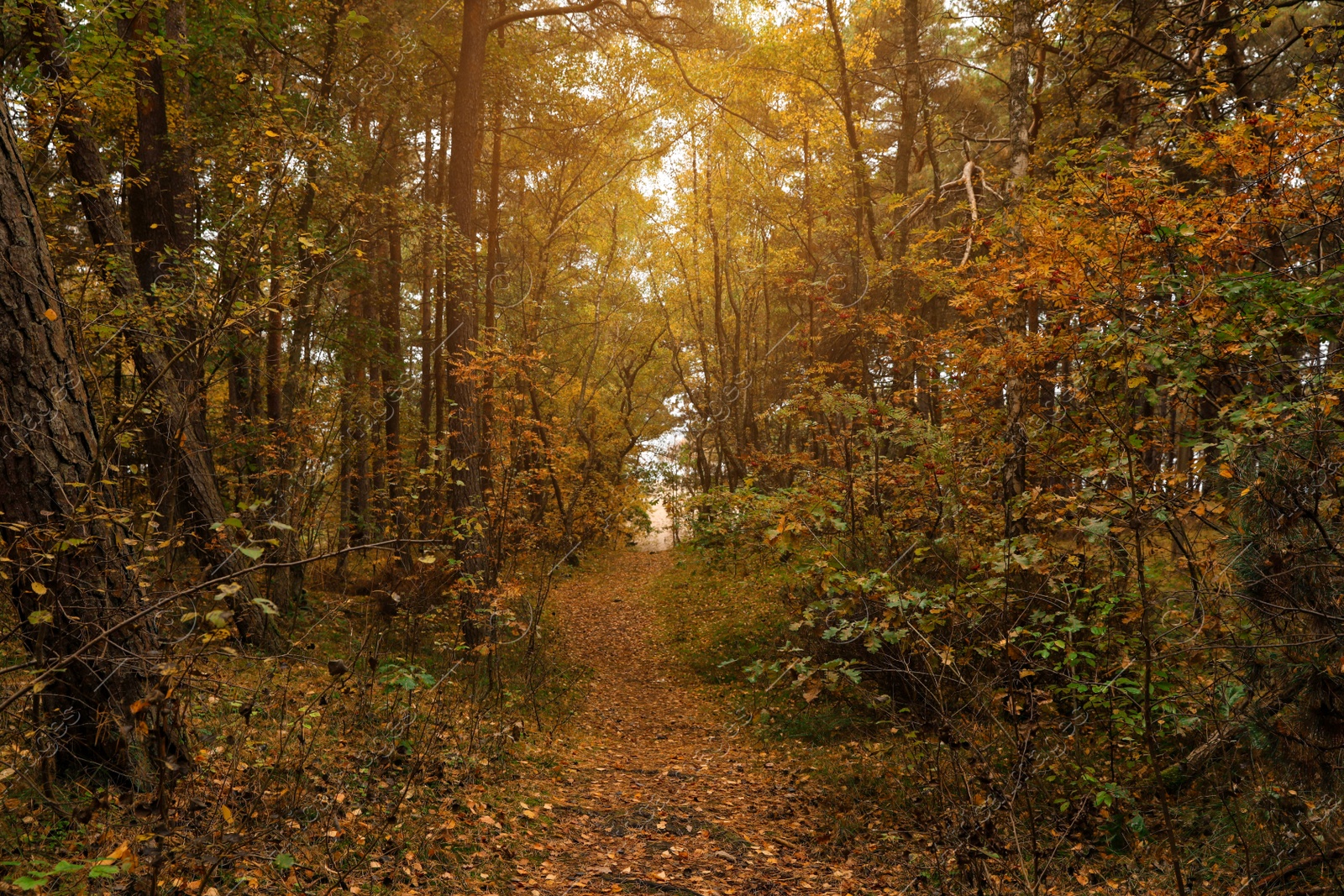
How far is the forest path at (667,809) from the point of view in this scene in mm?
4973

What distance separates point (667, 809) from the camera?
6277 mm

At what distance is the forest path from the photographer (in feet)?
16.3

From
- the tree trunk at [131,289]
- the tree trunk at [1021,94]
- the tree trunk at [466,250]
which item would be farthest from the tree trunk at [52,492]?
the tree trunk at [1021,94]

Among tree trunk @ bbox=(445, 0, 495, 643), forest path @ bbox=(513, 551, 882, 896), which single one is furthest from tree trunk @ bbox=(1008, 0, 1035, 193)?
forest path @ bbox=(513, 551, 882, 896)

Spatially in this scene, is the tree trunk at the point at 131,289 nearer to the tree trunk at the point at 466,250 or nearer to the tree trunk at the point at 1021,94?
the tree trunk at the point at 466,250

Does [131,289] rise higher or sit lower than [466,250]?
lower

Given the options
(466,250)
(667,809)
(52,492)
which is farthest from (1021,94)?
Result: (52,492)

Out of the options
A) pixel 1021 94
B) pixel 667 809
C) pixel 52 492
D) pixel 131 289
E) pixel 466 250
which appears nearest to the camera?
pixel 52 492

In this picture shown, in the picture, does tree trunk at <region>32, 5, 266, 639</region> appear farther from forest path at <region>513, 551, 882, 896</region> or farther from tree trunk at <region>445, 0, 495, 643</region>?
forest path at <region>513, 551, 882, 896</region>

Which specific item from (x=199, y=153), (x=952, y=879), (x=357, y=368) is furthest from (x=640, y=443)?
(x=952, y=879)

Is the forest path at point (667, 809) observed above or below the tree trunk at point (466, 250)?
below

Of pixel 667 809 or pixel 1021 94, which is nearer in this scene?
pixel 667 809

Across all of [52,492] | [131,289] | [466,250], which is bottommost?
[52,492]

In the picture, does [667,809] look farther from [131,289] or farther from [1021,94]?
[1021,94]
